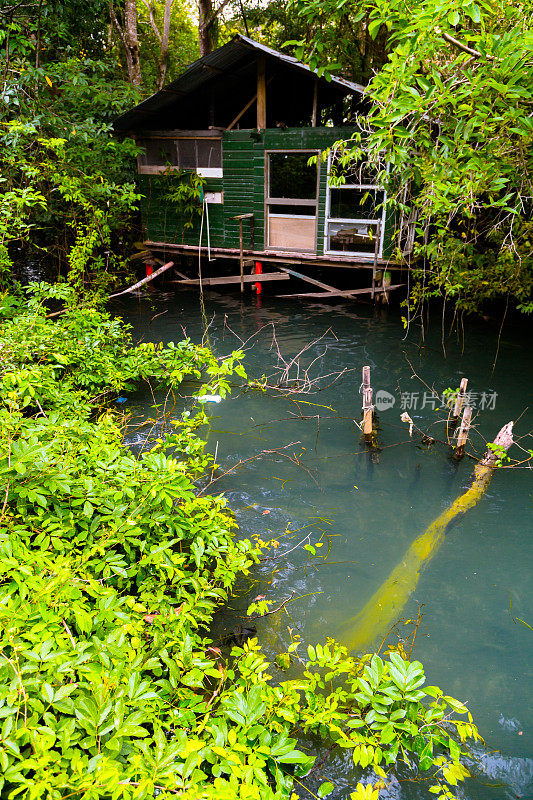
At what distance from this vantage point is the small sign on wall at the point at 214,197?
14.9 m

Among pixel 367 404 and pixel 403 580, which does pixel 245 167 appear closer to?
pixel 367 404

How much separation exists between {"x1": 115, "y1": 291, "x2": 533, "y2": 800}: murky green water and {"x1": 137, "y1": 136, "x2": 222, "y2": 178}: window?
602 cm

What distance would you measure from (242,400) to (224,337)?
356cm

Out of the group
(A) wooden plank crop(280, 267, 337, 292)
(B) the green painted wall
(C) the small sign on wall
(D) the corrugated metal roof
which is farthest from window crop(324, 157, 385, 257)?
(C) the small sign on wall

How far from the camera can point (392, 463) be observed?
729 centimetres

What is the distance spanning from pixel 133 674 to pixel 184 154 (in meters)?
15.2

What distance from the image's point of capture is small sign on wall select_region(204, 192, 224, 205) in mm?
Result: 14859

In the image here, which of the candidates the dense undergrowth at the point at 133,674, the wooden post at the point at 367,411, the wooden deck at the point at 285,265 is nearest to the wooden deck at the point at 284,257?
the wooden deck at the point at 285,265

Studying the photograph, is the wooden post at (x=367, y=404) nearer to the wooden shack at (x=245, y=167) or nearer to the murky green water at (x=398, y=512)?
the murky green water at (x=398, y=512)

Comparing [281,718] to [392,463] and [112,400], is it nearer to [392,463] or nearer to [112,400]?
[392,463]

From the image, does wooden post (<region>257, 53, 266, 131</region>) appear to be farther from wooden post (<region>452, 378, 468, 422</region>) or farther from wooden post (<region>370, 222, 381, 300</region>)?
wooden post (<region>452, 378, 468, 422</region>)

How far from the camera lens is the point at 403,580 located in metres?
5.23

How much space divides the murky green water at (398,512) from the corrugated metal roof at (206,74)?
6.00 meters

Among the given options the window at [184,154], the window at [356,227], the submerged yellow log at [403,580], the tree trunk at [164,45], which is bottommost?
the submerged yellow log at [403,580]
